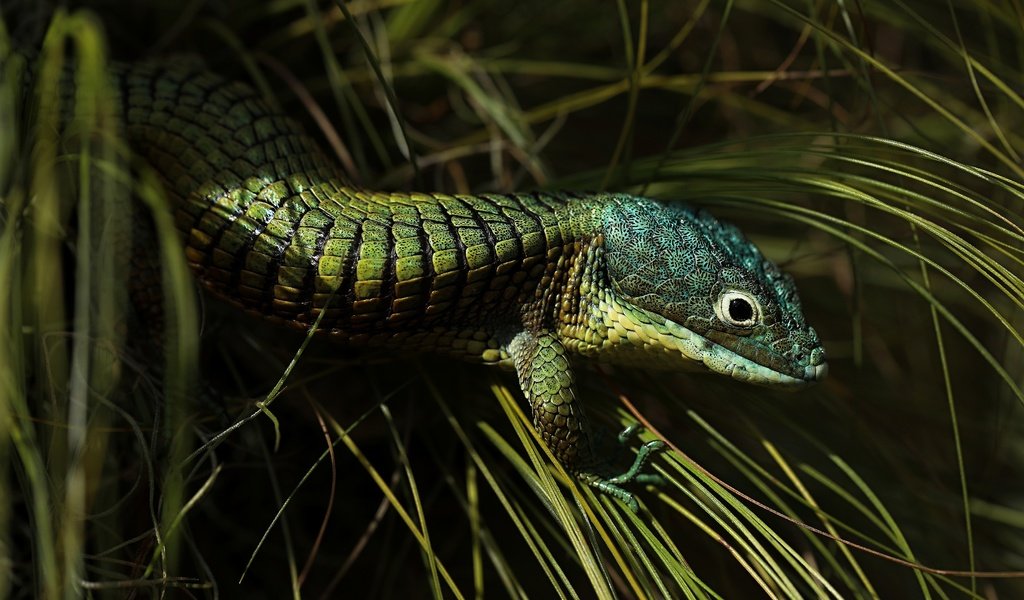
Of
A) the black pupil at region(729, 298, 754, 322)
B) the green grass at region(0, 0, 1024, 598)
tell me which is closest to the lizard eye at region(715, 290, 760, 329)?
the black pupil at region(729, 298, 754, 322)

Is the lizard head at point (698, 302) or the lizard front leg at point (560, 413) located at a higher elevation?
the lizard head at point (698, 302)

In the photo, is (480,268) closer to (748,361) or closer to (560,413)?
(560,413)

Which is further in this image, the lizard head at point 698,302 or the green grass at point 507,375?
the lizard head at point 698,302

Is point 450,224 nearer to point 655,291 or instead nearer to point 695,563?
point 655,291

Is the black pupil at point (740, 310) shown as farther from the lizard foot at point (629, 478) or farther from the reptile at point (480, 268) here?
the lizard foot at point (629, 478)

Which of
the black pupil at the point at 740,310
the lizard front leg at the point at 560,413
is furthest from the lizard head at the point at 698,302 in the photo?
the lizard front leg at the point at 560,413

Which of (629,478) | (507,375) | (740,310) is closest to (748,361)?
(740,310)
